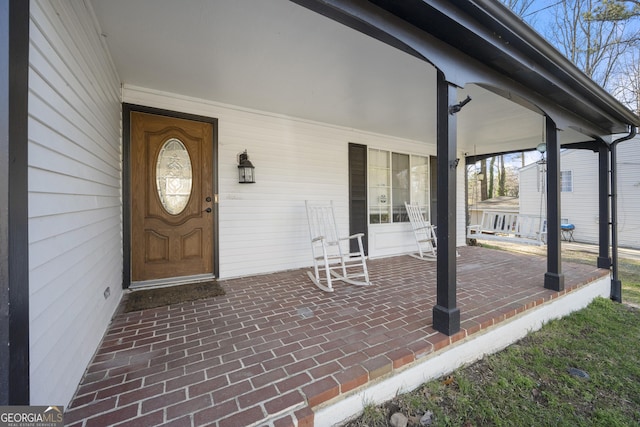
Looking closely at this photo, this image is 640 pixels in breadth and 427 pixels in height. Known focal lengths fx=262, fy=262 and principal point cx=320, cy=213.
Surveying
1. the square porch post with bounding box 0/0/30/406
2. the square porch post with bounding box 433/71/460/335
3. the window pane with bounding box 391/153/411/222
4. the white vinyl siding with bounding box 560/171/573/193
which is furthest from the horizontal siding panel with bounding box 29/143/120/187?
the white vinyl siding with bounding box 560/171/573/193

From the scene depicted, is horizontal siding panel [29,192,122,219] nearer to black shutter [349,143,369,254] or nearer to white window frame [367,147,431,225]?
black shutter [349,143,369,254]

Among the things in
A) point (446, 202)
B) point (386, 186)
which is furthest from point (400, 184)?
point (446, 202)

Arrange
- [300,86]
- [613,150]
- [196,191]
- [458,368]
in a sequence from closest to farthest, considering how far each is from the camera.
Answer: [458,368] → [300,86] → [196,191] → [613,150]

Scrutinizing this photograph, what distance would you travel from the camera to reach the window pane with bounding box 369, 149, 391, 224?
15.3ft

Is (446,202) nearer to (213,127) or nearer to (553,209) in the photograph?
(553,209)

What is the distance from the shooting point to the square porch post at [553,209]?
2.78 metres

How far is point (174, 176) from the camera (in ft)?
10.1

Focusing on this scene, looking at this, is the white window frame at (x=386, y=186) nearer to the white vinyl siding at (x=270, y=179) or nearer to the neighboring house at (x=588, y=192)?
the white vinyl siding at (x=270, y=179)

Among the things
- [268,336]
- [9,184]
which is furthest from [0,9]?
[268,336]

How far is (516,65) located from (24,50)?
2.92m

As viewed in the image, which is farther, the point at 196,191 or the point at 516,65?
the point at 196,191

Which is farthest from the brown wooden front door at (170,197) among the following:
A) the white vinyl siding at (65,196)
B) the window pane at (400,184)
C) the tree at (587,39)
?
the tree at (587,39)

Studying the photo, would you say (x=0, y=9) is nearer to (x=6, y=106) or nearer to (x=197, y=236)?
(x=6, y=106)

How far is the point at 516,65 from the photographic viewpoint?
2.12 meters
